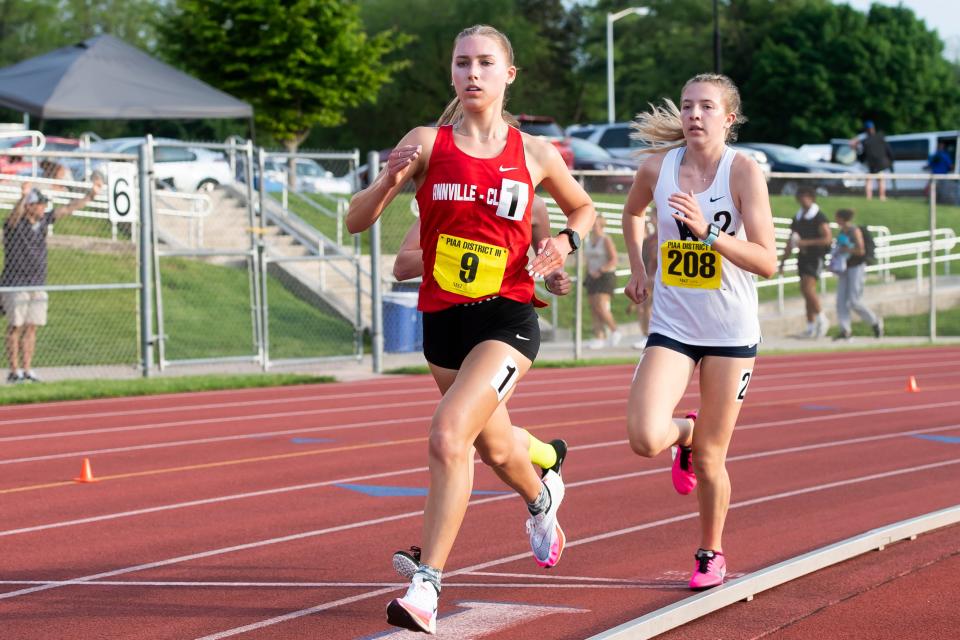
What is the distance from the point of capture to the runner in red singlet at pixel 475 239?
5.16 metres

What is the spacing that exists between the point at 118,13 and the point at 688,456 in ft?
266

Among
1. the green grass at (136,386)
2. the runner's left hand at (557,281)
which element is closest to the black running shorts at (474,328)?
the runner's left hand at (557,281)

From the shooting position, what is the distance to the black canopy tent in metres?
20.5

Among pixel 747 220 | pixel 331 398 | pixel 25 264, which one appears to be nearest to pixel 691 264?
pixel 747 220

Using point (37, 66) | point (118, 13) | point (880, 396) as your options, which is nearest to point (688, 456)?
point (880, 396)

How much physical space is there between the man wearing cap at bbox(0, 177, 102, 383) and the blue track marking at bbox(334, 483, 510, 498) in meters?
6.97

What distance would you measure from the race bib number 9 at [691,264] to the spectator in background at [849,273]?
16491mm

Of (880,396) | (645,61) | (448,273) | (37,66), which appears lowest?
(880,396)

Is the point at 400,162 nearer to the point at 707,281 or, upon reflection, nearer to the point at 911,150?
the point at 707,281

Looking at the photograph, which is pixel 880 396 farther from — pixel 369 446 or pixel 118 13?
pixel 118 13

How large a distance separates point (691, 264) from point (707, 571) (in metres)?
1.24

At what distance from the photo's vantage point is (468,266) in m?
5.26

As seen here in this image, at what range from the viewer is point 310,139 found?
2832 inches

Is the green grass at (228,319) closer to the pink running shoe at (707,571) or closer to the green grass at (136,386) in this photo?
the green grass at (136,386)
